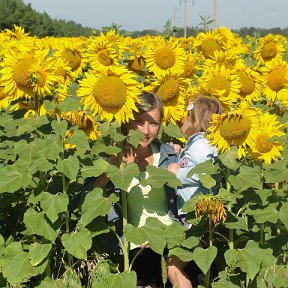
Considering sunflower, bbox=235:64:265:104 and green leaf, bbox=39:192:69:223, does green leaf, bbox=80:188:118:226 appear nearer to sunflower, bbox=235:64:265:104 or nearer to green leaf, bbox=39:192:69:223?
green leaf, bbox=39:192:69:223

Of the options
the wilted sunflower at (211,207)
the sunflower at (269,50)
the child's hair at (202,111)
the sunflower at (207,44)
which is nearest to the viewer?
the wilted sunflower at (211,207)

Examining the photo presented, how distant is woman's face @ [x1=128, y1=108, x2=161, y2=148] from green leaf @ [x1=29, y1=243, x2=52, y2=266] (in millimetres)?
742

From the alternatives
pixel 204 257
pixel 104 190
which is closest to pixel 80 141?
pixel 104 190

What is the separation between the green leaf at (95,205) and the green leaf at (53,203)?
0.11 m

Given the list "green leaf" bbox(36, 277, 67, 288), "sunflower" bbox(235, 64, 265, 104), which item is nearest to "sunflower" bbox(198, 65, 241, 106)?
"sunflower" bbox(235, 64, 265, 104)

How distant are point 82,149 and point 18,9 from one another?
36534 mm

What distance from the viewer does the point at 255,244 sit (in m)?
2.71

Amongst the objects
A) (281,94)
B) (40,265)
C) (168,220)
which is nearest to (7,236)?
(40,265)

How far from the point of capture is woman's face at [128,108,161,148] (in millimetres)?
3094

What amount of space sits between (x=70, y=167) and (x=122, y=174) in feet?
0.73

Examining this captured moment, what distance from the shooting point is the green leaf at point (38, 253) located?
106 inches

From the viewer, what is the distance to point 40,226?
2691 millimetres

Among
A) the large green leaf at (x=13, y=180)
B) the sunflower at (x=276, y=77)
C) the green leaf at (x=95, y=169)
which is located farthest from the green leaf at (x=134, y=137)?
the sunflower at (x=276, y=77)

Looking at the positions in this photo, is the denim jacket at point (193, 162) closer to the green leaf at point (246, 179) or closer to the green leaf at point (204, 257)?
the green leaf at point (246, 179)
